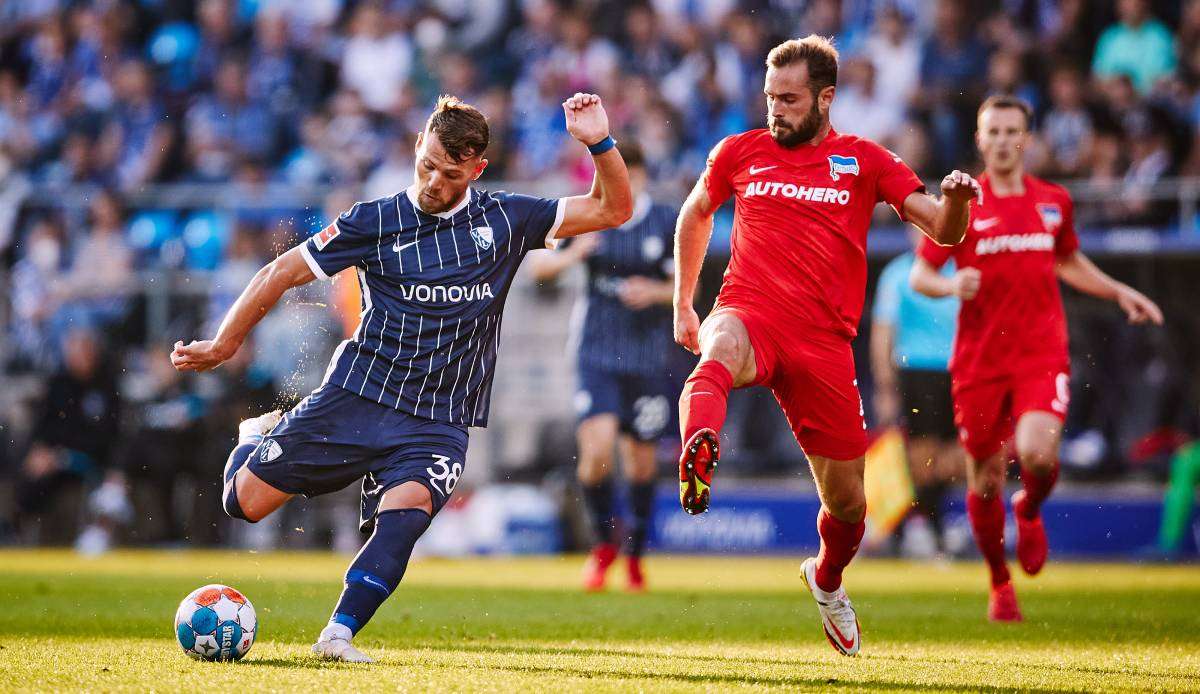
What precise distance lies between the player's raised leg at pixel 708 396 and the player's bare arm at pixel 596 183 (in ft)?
2.03

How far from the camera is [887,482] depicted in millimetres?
14367

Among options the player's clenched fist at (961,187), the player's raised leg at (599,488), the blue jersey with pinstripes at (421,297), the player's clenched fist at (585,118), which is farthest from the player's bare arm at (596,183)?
the player's raised leg at (599,488)

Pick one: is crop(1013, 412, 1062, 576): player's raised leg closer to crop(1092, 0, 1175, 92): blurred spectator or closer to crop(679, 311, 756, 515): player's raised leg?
crop(679, 311, 756, 515): player's raised leg

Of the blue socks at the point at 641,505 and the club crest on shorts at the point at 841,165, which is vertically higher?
the club crest on shorts at the point at 841,165

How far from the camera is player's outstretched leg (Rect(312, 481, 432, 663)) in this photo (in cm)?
595

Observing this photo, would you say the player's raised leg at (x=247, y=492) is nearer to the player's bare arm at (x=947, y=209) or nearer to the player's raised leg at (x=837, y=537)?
the player's raised leg at (x=837, y=537)

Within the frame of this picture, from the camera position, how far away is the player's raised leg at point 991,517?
8445 millimetres

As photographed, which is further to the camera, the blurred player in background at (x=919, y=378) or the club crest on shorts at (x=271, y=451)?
the blurred player in background at (x=919, y=378)

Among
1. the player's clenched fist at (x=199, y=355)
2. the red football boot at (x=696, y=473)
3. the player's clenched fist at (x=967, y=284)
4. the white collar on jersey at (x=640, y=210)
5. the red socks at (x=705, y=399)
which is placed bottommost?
the red football boot at (x=696, y=473)

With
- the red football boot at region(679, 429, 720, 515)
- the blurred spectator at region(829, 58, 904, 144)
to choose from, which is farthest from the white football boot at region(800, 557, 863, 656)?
the blurred spectator at region(829, 58, 904, 144)

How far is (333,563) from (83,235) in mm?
5390

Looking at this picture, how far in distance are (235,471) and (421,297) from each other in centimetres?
111

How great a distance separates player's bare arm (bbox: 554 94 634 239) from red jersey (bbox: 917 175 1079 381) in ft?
8.79

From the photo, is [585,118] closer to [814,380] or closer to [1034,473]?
[814,380]
